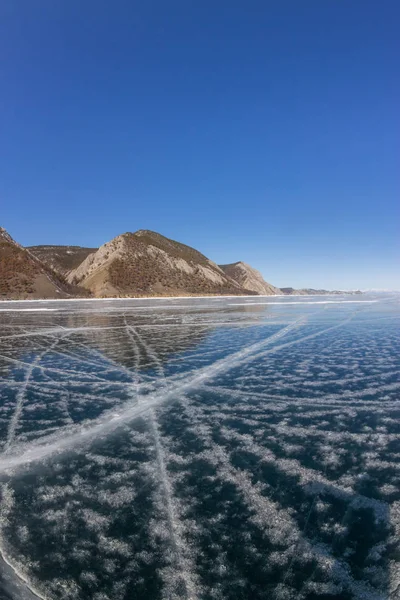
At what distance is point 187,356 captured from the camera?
11.4 meters

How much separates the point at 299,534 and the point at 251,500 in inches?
23.3

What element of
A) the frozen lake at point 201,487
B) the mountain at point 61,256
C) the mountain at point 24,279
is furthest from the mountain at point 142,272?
the frozen lake at point 201,487

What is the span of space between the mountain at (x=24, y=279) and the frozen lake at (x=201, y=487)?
65826 mm

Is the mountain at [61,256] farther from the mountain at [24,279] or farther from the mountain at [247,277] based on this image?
the mountain at [247,277]

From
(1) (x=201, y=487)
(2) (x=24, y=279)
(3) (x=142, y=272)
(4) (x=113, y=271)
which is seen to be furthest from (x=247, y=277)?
(1) (x=201, y=487)

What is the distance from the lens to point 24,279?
7000cm

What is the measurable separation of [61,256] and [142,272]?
55482mm

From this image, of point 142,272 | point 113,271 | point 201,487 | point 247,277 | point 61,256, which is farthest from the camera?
point 247,277

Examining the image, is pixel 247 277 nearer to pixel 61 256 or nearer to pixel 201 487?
pixel 61 256

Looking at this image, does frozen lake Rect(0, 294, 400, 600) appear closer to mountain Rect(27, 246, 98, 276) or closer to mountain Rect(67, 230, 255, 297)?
mountain Rect(67, 230, 255, 297)

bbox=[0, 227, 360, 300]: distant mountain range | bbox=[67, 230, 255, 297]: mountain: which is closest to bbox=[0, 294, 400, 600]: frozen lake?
bbox=[0, 227, 360, 300]: distant mountain range

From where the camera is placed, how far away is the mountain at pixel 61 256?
140 meters

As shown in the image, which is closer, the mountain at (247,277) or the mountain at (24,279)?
the mountain at (24,279)

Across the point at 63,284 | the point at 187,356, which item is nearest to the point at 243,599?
the point at 187,356
